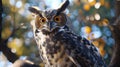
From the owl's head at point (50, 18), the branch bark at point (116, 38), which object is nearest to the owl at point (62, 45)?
the owl's head at point (50, 18)

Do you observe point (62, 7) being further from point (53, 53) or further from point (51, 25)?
A: point (53, 53)

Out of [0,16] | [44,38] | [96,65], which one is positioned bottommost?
[96,65]

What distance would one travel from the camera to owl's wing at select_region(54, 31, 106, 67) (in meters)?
3.51

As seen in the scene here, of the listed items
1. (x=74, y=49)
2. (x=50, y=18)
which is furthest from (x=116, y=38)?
(x=74, y=49)

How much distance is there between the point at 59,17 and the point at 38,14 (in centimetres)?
18

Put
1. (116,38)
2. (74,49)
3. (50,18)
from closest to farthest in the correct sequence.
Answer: (116,38) < (50,18) < (74,49)

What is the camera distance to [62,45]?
11.6 feet

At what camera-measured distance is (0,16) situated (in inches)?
125

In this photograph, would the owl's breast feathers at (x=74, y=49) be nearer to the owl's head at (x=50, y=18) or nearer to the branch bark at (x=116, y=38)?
the owl's head at (x=50, y=18)

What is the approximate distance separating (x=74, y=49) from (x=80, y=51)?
0.18ft

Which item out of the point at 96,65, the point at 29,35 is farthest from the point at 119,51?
the point at 29,35

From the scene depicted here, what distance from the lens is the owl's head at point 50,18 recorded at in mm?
3297

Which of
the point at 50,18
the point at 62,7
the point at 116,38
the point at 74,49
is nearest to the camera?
the point at 116,38

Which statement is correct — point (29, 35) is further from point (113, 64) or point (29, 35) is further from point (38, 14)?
point (113, 64)
